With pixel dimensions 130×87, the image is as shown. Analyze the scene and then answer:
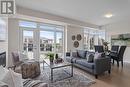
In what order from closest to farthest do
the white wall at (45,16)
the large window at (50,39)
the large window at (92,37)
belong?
the white wall at (45,16), the large window at (50,39), the large window at (92,37)

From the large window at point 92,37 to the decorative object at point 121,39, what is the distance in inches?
38.3

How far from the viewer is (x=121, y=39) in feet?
21.9

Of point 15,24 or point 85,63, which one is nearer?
point 85,63

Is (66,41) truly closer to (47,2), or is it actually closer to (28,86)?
(47,2)

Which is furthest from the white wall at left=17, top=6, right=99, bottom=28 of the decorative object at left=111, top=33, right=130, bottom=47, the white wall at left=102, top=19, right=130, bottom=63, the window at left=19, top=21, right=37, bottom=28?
the decorative object at left=111, top=33, right=130, bottom=47

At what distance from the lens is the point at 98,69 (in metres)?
3.56

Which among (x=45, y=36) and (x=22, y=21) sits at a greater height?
(x=22, y=21)

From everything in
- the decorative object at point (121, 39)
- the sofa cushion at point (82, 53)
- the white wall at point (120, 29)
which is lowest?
the sofa cushion at point (82, 53)

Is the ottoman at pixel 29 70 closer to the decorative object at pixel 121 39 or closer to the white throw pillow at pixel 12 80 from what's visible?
the white throw pillow at pixel 12 80

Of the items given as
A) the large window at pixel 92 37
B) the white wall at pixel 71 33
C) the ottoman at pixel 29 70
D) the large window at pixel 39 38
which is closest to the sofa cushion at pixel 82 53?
the white wall at pixel 71 33

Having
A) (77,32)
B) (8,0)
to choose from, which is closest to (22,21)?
(8,0)

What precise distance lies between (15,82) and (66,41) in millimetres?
5566

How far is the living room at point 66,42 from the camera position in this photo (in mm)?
3465

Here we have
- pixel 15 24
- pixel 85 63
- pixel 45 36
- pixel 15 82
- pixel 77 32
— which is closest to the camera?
pixel 15 82
